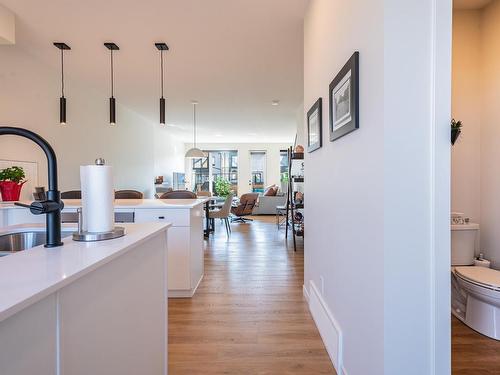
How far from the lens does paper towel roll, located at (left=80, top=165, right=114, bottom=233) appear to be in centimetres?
114

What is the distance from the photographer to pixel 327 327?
6.50 feet

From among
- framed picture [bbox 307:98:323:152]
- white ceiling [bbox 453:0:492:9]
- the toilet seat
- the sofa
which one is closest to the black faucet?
framed picture [bbox 307:98:323:152]

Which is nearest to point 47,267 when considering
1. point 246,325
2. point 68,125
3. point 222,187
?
point 246,325

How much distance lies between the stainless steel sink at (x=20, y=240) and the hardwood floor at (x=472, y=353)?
232cm

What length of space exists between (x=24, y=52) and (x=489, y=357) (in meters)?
5.16

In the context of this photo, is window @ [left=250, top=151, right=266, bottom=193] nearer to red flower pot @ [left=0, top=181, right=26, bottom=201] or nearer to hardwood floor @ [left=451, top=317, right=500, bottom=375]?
red flower pot @ [left=0, top=181, right=26, bottom=201]

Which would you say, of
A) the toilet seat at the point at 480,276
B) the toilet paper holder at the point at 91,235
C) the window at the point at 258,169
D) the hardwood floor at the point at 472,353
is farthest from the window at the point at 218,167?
the toilet paper holder at the point at 91,235

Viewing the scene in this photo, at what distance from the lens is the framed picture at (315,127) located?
228cm

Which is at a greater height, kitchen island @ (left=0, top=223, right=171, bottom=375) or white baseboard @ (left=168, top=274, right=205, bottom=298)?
kitchen island @ (left=0, top=223, right=171, bottom=375)

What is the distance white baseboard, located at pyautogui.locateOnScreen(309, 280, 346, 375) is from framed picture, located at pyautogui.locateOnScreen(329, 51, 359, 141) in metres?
1.14

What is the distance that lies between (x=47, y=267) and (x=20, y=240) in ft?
3.04

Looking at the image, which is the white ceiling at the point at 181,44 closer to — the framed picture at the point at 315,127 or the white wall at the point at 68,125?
the white wall at the point at 68,125

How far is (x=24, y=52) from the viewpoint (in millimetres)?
3545

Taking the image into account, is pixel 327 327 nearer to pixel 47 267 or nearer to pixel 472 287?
pixel 472 287
